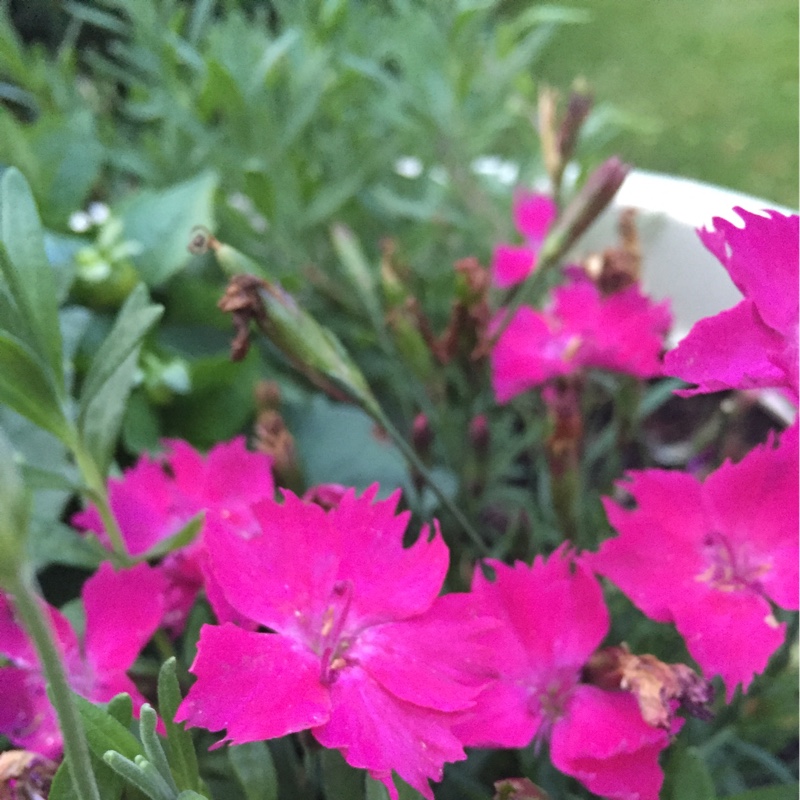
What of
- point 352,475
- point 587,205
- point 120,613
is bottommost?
point 352,475

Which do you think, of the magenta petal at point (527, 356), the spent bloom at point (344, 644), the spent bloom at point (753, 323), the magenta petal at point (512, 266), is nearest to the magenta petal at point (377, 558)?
the spent bloom at point (344, 644)

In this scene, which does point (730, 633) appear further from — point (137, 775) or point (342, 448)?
point (342, 448)

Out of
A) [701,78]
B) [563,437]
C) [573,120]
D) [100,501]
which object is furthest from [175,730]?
[701,78]

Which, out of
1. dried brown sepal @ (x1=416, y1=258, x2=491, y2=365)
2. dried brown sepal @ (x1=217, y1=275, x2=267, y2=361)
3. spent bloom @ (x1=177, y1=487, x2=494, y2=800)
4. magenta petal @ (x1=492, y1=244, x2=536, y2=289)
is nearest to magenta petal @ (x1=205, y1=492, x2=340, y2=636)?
spent bloom @ (x1=177, y1=487, x2=494, y2=800)

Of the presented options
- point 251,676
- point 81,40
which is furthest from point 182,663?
point 81,40

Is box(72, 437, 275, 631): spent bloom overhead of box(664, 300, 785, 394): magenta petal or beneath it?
beneath

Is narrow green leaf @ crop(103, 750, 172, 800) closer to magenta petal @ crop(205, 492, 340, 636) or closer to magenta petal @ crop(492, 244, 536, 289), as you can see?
magenta petal @ crop(205, 492, 340, 636)
